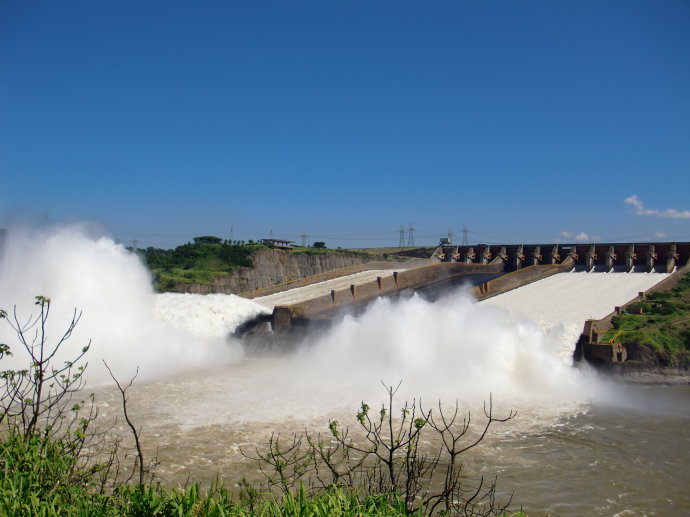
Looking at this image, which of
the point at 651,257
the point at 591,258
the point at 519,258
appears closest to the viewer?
the point at 651,257

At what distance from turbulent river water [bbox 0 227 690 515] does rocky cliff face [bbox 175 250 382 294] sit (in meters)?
9.95

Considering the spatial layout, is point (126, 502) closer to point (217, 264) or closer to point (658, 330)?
point (658, 330)

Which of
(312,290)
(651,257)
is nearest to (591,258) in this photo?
(651,257)

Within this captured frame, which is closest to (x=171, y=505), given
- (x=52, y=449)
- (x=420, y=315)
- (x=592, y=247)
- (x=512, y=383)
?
(x=52, y=449)

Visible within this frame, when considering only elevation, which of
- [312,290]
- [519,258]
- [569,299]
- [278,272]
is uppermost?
[519,258]

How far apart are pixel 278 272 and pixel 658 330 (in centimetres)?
2904

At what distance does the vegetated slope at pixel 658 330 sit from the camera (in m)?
19.2

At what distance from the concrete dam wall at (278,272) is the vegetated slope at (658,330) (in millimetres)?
19863

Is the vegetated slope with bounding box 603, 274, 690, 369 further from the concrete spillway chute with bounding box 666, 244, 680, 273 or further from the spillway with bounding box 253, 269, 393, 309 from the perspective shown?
the spillway with bounding box 253, 269, 393, 309

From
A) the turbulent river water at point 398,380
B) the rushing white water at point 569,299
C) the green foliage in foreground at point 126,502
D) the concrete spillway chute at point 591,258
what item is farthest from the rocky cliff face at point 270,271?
the green foliage in foreground at point 126,502

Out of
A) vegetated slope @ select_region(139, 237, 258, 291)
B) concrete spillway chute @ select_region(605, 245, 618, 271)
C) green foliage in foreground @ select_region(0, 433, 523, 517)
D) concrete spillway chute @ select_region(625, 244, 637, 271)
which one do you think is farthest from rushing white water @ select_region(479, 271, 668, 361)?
vegetated slope @ select_region(139, 237, 258, 291)

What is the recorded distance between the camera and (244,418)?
1304 centimetres

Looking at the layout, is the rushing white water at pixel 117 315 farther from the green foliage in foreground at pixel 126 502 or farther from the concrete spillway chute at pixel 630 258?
the concrete spillway chute at pixel 630 258

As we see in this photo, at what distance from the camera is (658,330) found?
2027cm
